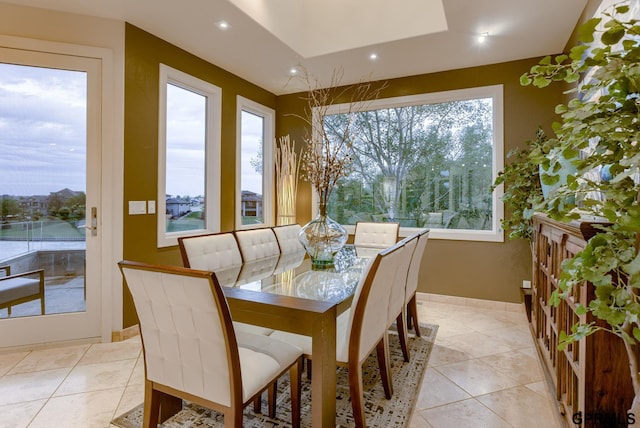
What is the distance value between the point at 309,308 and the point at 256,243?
4.82 feet

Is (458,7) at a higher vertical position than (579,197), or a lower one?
higher

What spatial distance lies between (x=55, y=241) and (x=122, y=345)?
102cm

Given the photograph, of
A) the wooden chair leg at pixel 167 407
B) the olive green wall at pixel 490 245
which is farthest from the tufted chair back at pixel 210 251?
the olive green wall at pixel 490 245

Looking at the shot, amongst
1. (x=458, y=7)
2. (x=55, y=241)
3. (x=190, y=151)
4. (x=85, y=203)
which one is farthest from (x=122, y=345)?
(x=458, y=7)

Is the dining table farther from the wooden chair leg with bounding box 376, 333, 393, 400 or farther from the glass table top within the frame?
the wooden chair leg with bounding box 376, 333, 393, 400

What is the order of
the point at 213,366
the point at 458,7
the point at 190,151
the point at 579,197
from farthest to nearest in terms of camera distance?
1. the point at 190,151
2. the point at 458,7
3. the point at 213,366
4. the point at 579,197

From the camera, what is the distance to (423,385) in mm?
2244

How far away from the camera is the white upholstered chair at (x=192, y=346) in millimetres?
1269

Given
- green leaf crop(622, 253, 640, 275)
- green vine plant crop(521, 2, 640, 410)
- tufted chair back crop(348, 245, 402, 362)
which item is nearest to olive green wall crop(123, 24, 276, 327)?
tufted chair back crop(348, 245, 402, 362)

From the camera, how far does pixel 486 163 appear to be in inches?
157

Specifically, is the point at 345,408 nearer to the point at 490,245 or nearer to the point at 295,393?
the point at 295,393

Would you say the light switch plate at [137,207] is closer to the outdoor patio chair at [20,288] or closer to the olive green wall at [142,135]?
the olive green wall at [142,135]

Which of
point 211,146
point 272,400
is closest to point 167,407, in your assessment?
point 272,400

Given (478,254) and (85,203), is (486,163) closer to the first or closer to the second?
(478,254)
